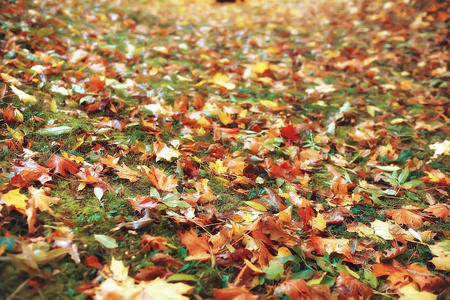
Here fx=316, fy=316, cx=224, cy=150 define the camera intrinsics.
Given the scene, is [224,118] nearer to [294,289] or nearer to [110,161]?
[110,161]

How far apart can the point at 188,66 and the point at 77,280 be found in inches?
106

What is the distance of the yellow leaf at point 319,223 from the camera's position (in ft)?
5.37

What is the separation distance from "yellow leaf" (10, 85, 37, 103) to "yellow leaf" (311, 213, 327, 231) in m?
1.92

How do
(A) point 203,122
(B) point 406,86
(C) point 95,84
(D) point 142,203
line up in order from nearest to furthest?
(D) point 142,203 → (A) point 203,122 → (C) point 95,84 → (B) point 406,86

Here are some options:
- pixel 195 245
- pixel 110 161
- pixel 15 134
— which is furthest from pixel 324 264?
pixel 15 134

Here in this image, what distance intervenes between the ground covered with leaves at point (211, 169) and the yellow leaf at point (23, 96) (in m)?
0.01

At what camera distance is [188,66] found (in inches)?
138

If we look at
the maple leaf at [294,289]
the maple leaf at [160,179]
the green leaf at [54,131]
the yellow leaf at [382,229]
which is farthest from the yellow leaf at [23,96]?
the yellow leaf at [382,229]

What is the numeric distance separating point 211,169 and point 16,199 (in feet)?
3.30

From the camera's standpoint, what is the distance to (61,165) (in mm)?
1649

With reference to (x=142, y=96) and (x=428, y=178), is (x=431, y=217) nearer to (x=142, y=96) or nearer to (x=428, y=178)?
(x=428, y=178)

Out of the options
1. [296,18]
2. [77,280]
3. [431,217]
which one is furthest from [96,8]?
[431,217]

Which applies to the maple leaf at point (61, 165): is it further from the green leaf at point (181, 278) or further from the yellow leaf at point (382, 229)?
the yellow leaf at point (382, 229)

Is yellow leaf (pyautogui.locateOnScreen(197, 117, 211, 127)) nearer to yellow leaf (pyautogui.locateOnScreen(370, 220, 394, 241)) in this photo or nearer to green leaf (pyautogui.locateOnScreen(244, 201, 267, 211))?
green leaf (pyautogui.locateOnScreen(244, 201, 267, 211))
